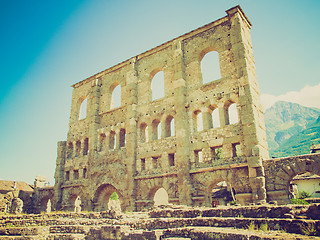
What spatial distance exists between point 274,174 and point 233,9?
10407mm

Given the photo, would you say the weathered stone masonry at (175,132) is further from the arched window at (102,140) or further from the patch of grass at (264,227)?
the patch of grass at (264,227)

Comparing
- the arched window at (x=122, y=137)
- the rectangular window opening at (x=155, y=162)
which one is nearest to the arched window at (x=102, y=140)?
the arched window at (x=122, y=137)

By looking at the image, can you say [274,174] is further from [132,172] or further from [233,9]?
[233,9]

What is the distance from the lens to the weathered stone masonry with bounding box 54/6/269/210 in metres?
13.7

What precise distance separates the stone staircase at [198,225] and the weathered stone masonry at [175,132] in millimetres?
4366

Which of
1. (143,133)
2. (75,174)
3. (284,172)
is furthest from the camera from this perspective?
(75,174)

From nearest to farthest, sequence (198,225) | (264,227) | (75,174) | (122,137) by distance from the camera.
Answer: (264,227), (198,225), (122,137), (75,174)

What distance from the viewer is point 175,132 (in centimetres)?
1588

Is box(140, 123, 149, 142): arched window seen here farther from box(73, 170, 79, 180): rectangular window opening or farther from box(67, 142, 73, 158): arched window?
box(67, 142, 73, 158): arched window

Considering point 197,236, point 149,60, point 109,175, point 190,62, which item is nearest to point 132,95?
point 149,60

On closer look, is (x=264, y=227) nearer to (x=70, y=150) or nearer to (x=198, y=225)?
(x=198, y=225)

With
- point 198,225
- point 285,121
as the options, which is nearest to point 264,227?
point 198,225

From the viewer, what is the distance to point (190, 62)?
55.7 feet

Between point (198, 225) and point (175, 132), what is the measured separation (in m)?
7.99
